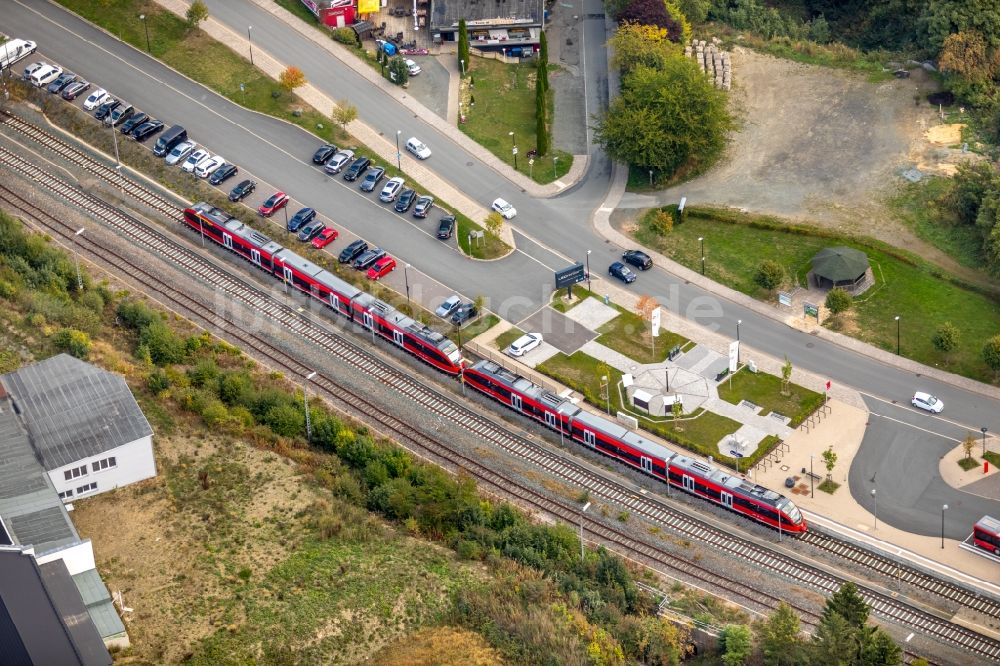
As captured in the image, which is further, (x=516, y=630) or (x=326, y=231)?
(x=326, y=231)

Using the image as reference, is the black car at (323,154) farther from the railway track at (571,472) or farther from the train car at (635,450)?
the train car at (635,450)

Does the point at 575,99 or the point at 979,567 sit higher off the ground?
the point at 575,99

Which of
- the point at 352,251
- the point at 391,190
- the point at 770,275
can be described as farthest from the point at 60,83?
the point at 770,275

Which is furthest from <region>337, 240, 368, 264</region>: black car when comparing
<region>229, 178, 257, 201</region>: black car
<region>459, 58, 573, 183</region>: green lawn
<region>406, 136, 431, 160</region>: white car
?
<region>459, 58, 573, 183</region>: green lawn

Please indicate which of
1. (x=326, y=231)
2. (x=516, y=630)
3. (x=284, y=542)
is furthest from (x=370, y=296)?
(x=516, y=630)

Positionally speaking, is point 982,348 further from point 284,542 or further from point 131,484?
point 131,484

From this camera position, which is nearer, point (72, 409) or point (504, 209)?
point (72, 409)

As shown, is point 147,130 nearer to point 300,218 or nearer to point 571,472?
point 300,218
